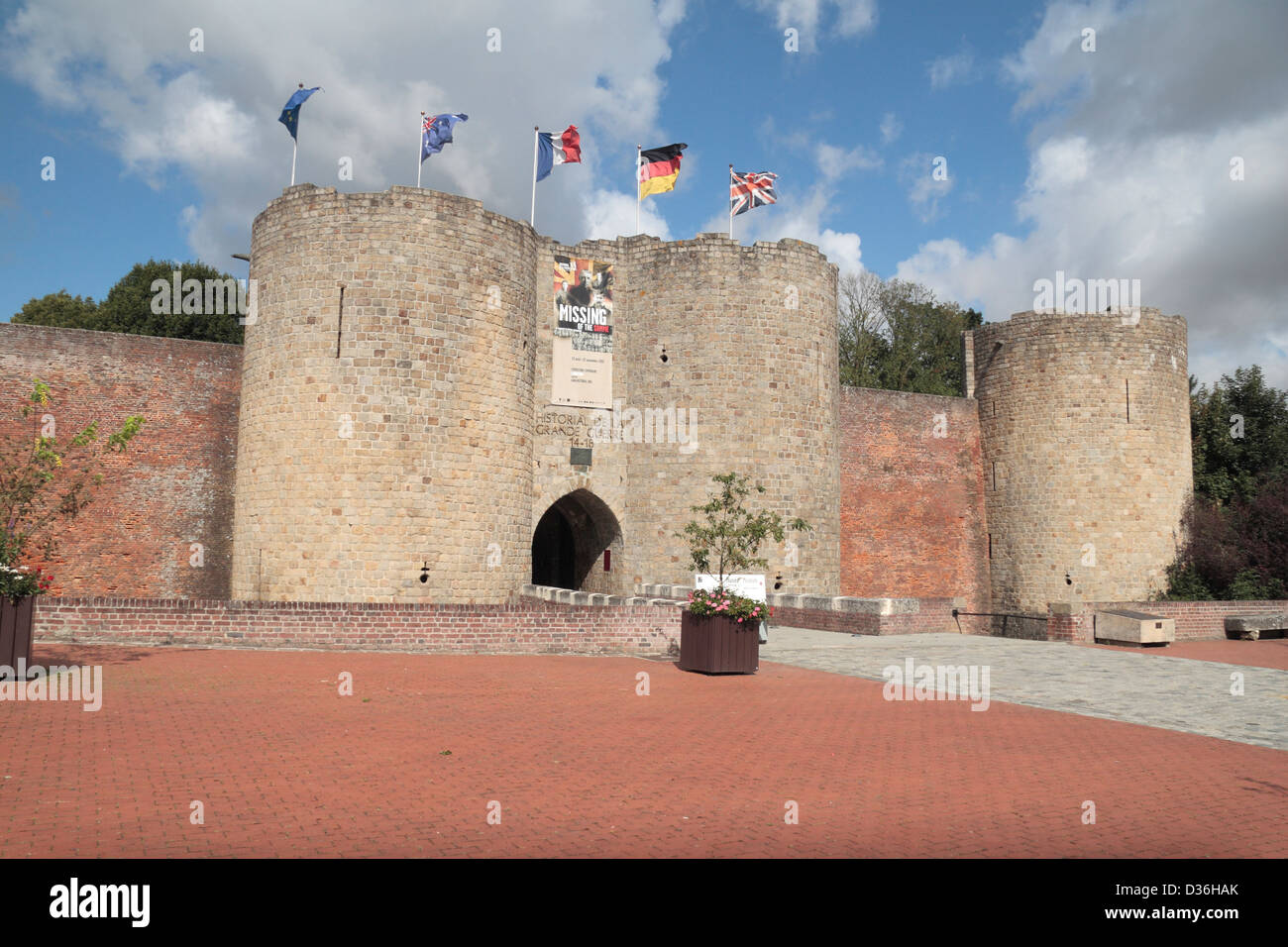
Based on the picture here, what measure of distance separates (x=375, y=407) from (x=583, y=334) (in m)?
6.98

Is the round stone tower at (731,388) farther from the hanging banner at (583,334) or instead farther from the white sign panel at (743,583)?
the white sign panel at (743,583)

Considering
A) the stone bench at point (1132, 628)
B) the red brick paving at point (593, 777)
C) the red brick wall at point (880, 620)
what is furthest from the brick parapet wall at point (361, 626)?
the stone bench at point (1132, 628)

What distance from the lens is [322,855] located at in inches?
193

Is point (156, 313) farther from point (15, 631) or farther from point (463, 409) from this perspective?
point (15, 631)

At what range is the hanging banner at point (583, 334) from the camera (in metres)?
24.0

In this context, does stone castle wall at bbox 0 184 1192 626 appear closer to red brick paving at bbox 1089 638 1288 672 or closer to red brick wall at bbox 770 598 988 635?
red brick wall at bbox 770 598 988 635

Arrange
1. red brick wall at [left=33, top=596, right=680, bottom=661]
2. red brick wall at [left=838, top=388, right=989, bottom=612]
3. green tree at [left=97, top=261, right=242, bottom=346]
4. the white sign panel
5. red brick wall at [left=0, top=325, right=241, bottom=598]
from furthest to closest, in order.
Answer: green tree at [left=97, top=261, right=242, bottom=346], red brick wall at [left=838, top=388, right=989, bottom=612], the white sign panel, red brick wall at [left=0, top=325, right=241, bottom=598], red brick wall at [left=33, top=596, right=680, bottom=661]

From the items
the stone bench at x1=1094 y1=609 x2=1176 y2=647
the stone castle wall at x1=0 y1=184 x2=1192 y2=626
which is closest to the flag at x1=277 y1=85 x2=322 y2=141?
the stone castle wall at x1=0 y1=184 x2=1192 y2=626

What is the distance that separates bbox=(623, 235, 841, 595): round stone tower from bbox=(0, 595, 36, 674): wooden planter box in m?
15.0

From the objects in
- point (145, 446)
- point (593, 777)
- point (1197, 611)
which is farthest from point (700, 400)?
point (593, 777)

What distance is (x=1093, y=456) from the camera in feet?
91.1

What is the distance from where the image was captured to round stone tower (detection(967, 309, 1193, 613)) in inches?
1083

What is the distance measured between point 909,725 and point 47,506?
19.0 m
